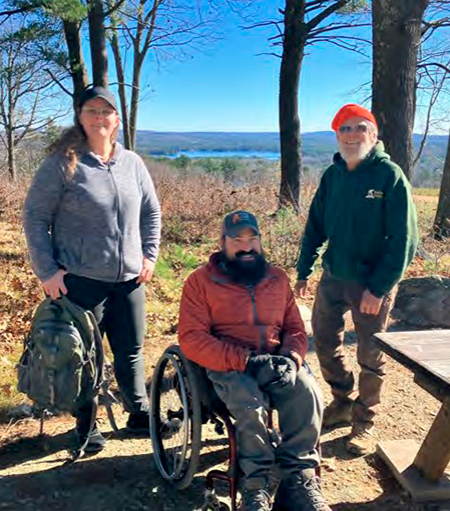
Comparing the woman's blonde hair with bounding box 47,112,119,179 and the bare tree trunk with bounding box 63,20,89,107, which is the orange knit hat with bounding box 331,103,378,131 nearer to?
the woman's blonde hair with bounding box 47,112,119,179

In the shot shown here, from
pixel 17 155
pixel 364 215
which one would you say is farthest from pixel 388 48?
pixel 17 155

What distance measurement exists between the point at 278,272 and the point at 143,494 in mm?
1275

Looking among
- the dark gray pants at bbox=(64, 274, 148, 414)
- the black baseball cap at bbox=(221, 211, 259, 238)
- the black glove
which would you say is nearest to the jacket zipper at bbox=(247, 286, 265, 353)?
the black glove

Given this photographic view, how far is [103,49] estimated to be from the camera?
8570 millimetres

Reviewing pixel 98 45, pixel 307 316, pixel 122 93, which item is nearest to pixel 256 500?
pixel 307 316

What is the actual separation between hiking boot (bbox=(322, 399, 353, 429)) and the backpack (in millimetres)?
1492

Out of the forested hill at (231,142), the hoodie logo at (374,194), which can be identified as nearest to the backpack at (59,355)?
the hoodie logo at (374,194)

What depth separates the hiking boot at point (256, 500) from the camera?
2.17m

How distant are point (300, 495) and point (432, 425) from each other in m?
0.88

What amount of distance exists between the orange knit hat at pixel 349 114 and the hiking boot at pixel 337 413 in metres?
1.67

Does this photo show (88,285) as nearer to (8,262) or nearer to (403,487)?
(403,487)

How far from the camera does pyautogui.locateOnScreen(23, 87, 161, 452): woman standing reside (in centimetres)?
264

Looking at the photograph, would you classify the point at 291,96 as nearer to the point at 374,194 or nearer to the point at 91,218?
the point at 374,194

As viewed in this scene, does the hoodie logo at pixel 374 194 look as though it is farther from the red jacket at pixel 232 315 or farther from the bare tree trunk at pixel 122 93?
the bare tree trunk at pixel 122 93
